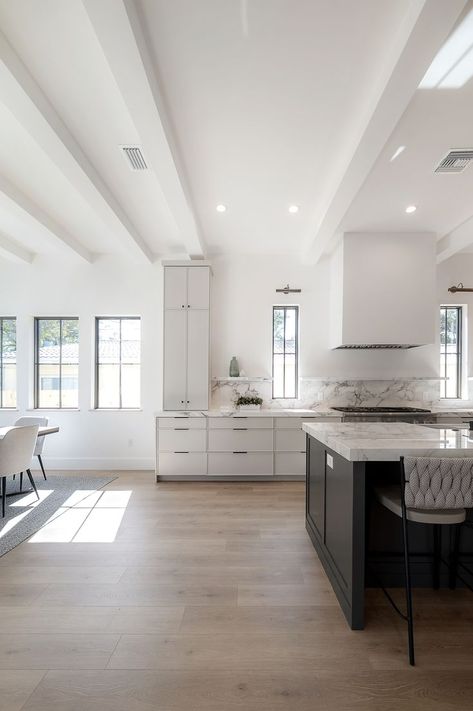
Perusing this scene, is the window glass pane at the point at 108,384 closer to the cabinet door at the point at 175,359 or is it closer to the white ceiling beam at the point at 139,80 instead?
the cabinet door at the point at 175,359

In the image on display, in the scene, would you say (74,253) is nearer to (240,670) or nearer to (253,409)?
(253,409)

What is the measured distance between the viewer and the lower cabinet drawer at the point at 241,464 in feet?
15.2

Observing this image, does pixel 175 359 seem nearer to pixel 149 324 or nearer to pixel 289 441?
pixel 149 324

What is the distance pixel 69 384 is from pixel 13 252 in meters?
1.99

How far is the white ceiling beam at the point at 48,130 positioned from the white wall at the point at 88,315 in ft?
5.27

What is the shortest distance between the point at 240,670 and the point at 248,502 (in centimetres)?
220

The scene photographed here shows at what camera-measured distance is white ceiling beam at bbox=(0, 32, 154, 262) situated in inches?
80.7

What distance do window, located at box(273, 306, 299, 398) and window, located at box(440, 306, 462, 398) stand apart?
2.14 meters

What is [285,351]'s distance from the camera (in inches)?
211

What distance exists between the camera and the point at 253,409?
4.89 metres

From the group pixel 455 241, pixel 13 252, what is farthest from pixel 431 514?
pixel 13 252

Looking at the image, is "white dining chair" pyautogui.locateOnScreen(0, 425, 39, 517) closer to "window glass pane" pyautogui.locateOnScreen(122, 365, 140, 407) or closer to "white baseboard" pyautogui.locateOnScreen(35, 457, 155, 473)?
"white baseboard" pyautogui.locateOnScreen(35, 457, 155, 473)

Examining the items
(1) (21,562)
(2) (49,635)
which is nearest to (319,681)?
(2) (49,635)

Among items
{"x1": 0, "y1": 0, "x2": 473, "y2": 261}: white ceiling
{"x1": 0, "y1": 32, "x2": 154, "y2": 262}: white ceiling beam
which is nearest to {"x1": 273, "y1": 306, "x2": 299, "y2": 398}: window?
{"x1": 0, "y1": 0, "x2": 473, "y2": 261}: white ceiling
